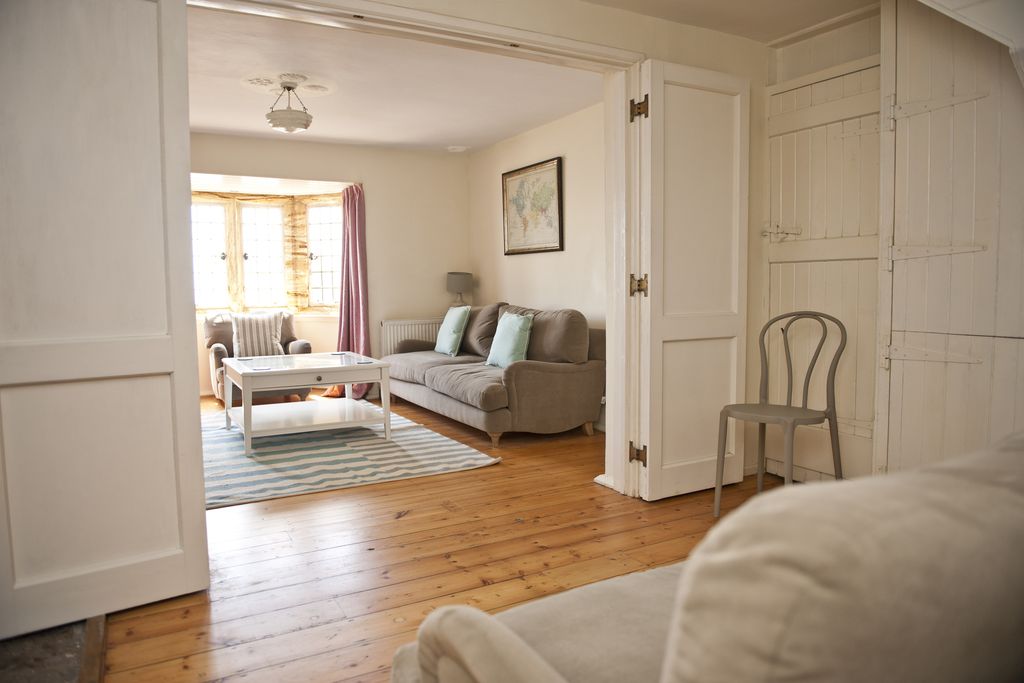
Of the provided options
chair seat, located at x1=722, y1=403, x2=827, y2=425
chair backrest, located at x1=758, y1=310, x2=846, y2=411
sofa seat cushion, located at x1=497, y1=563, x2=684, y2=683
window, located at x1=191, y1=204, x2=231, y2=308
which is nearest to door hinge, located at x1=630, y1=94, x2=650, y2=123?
chair backrest, located at x1=758, y1=310, x2=846, y2=411

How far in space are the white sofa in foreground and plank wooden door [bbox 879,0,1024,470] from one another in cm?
235

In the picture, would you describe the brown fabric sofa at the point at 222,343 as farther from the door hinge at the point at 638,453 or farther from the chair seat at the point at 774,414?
the chair seat at the point at 774,414

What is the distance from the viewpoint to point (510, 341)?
5.36m

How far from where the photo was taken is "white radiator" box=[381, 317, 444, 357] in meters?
7.08

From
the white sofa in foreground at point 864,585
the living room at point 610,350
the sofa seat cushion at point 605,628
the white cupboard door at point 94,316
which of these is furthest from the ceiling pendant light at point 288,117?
Result: the white sofa in foreground at point 864,585

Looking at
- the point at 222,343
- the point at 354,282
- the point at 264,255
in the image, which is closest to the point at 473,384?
the point at 354,282

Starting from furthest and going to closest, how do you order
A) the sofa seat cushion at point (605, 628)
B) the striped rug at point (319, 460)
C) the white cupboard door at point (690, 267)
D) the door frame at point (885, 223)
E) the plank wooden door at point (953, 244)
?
1. the striped rug at point (319, 460)
2. the white cupboard door at point (690, 267)
3. the door frame at point (885, 223)
4. the plank wooden door at point (953, 244)
5. the sofa seat cushion at point (605, 628)

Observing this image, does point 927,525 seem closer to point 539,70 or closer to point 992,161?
point 992,161

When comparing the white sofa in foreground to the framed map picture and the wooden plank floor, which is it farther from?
the framed map picture

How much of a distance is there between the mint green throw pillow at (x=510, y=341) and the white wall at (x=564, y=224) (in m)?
0.56

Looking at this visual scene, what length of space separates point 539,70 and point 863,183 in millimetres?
2179

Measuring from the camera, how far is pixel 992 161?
2.51 meters

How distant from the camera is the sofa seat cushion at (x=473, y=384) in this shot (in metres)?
4.68

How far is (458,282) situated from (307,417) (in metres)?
2.66
